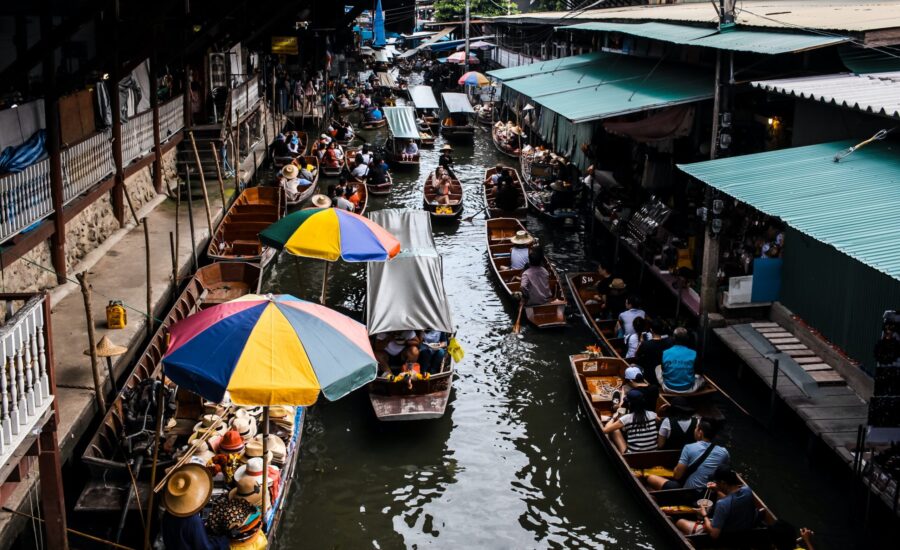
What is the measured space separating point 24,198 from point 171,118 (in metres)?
9.61

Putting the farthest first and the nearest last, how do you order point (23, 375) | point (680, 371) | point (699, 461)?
point (680, 371), point (699, 461), point (23, 375)

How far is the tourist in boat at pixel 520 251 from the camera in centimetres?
1817

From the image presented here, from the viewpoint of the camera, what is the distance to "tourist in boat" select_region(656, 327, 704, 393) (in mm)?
11836

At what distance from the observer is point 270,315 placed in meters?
8.33

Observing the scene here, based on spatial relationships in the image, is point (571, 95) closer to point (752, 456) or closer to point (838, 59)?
point (838, 59)

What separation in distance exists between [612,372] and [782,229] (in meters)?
3.84

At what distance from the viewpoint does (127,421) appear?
1026 centimetres

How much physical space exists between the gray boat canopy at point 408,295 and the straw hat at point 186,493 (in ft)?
18.3

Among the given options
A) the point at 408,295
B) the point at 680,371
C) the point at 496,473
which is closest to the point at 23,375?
the point at 496,473

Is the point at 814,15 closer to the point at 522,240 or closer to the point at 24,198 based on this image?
the point at 522,240

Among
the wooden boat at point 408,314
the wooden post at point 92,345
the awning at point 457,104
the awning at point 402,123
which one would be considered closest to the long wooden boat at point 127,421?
the wooden post at point 92,345

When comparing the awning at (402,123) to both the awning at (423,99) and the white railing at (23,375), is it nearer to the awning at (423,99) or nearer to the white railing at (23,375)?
the awning at (423,99)

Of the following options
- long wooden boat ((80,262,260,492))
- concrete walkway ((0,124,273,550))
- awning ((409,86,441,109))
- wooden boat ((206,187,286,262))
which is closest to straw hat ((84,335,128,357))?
long wooden boat ((80,262,260,492))

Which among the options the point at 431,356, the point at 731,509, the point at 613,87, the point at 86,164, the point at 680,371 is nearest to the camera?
the point at 731,509
